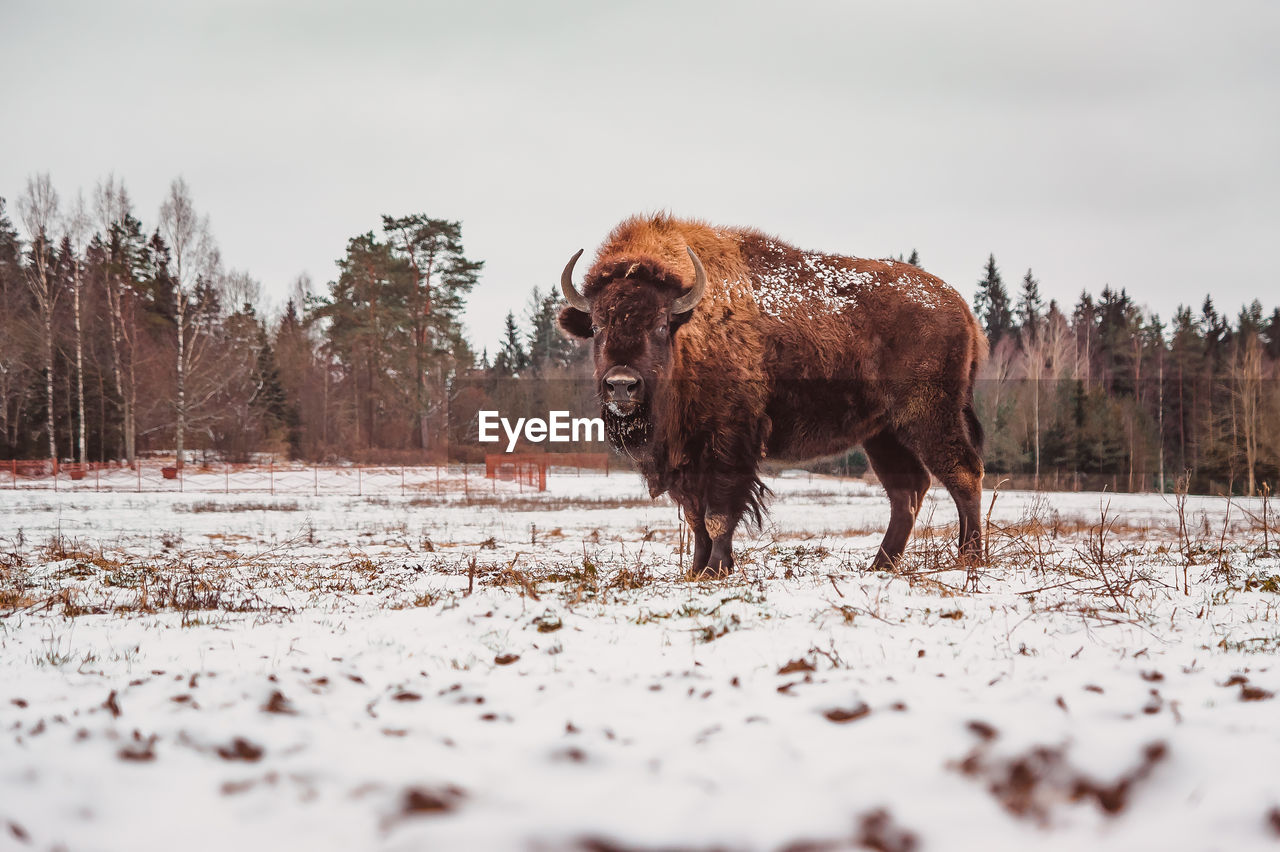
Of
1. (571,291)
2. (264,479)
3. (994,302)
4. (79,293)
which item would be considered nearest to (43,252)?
(79,293)

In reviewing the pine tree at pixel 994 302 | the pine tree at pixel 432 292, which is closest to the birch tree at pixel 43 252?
the pine tree at pixel 432 292

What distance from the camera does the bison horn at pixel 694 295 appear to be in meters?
5.91

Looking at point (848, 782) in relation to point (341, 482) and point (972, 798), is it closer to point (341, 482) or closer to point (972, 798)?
point (972, 798)

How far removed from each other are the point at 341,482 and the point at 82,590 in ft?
76.3

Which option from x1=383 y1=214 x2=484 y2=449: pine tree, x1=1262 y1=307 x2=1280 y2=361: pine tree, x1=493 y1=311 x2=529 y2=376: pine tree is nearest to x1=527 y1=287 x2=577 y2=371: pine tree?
x1=493 y1=311 x2=529 y2=376: pine tree

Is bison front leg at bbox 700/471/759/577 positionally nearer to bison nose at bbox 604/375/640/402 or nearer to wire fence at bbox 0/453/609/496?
bison nose at bbox 604/375/640/402

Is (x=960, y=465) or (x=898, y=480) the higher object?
(x=960, y=465)

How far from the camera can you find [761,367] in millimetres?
6129

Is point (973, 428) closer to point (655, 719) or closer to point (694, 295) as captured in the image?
point (694, 295)

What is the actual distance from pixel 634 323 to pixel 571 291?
0.81 m

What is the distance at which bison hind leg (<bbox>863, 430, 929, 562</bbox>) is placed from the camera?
6.53 m

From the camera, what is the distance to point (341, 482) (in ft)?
88.6

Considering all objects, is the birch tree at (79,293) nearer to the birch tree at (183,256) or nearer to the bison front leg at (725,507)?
the birch tree at (183,256)

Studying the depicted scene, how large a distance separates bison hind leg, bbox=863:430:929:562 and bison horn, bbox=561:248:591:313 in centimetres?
305
